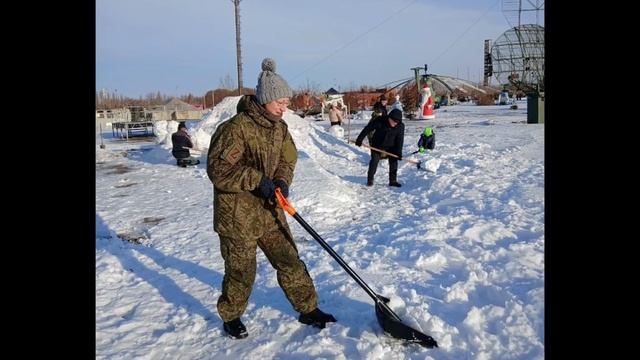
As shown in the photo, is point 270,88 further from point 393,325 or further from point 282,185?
point 393,325

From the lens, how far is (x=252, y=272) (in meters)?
3.12

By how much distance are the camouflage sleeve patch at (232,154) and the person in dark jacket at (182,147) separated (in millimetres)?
10323

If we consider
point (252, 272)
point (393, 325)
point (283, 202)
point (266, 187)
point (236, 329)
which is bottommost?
point (236, 329)

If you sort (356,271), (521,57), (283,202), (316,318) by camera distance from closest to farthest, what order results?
1. (283,202)
2. (316,318)
3. (356,271)
4. (521,57)

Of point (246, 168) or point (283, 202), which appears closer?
point (246, 168)

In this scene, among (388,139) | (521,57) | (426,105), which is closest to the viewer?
(388,139)

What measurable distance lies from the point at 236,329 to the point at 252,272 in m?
0.43

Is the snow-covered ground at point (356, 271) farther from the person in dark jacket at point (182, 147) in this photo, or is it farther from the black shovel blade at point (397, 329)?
the person in dark jacket at point (182, 147)

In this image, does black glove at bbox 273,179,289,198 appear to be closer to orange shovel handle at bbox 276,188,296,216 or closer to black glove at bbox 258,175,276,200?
orange shovel handle at bbox 276,188,296,216

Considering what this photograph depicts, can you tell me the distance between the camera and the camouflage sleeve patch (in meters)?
2.90

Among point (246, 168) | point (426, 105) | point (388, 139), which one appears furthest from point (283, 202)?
point (426, 105)

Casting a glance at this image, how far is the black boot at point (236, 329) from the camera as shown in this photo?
314 cm
